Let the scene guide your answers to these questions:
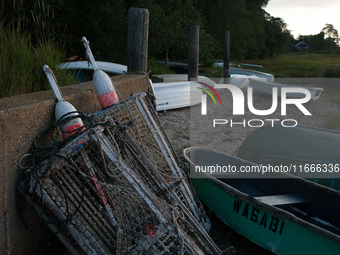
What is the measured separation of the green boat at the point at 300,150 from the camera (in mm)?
4016

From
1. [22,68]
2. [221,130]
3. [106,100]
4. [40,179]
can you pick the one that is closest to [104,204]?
Result: [40,179]

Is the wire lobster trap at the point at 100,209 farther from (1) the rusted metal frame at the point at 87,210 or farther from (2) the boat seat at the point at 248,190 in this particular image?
(2) the boat seat at the point at 248,190

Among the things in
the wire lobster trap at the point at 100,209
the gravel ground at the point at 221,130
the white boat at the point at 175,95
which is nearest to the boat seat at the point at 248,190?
the gravel ground at the point at 221,130

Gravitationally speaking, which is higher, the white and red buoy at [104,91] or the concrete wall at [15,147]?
the white and red buoy at [104,91]

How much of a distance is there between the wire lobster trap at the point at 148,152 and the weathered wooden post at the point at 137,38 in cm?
185

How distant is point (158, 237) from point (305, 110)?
8.99 metres

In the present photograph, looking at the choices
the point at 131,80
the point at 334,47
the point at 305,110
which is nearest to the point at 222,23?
the point at 305,110

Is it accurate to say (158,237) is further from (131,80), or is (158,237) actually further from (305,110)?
(305,110)

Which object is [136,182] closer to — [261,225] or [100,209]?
[100,209]

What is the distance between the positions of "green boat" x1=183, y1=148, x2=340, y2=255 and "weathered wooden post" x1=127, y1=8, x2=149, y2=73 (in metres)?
1.71

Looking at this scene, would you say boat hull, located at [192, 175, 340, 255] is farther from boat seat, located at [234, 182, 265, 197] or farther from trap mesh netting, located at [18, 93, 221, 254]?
trap mesh netting, located at [18, 93, 221, 254]

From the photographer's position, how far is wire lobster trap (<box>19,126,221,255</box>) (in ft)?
6.82

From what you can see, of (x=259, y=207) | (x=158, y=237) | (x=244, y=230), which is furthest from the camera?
(x=244, y=230)

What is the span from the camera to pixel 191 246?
216cm
